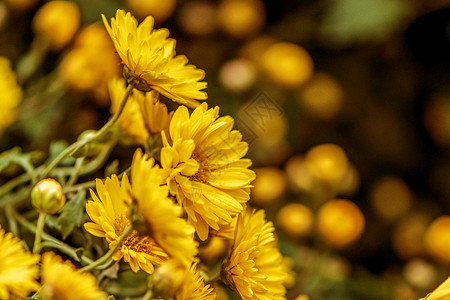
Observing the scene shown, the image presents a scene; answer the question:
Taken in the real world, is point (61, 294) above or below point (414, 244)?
above

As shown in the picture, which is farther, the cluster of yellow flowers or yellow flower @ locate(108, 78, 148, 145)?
yellow flower @ locate(108, 78, 148, 145)

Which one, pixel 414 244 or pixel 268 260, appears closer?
pixel 268 260

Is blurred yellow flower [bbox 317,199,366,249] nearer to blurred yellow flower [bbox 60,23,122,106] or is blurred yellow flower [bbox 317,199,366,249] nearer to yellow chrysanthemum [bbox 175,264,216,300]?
blurred yellow flower [bbox 60,23,122,106]

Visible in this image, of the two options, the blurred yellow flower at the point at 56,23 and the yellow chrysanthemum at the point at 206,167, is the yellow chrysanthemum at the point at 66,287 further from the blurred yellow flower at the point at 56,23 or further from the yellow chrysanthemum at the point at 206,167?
the blurred yellow flower at the point at 56,23

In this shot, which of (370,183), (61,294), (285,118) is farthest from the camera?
(370,183)

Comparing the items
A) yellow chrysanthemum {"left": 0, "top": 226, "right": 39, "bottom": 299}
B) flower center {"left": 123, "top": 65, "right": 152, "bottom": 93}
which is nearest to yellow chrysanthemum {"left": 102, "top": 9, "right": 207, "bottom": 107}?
flower center {"left": 123, "top": 65, "right": 152, "bottom": 93}

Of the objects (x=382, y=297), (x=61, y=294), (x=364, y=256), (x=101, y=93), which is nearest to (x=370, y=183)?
(x=364, y=256)

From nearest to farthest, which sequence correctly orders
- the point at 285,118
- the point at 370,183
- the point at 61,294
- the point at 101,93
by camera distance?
the point at 61,294 < the point at 101,93 < the point at 285,118 < the point at 370,183

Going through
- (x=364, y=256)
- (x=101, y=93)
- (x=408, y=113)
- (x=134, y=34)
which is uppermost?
(x=134, y=34)

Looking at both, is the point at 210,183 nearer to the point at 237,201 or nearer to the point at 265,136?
the point at 237,201
